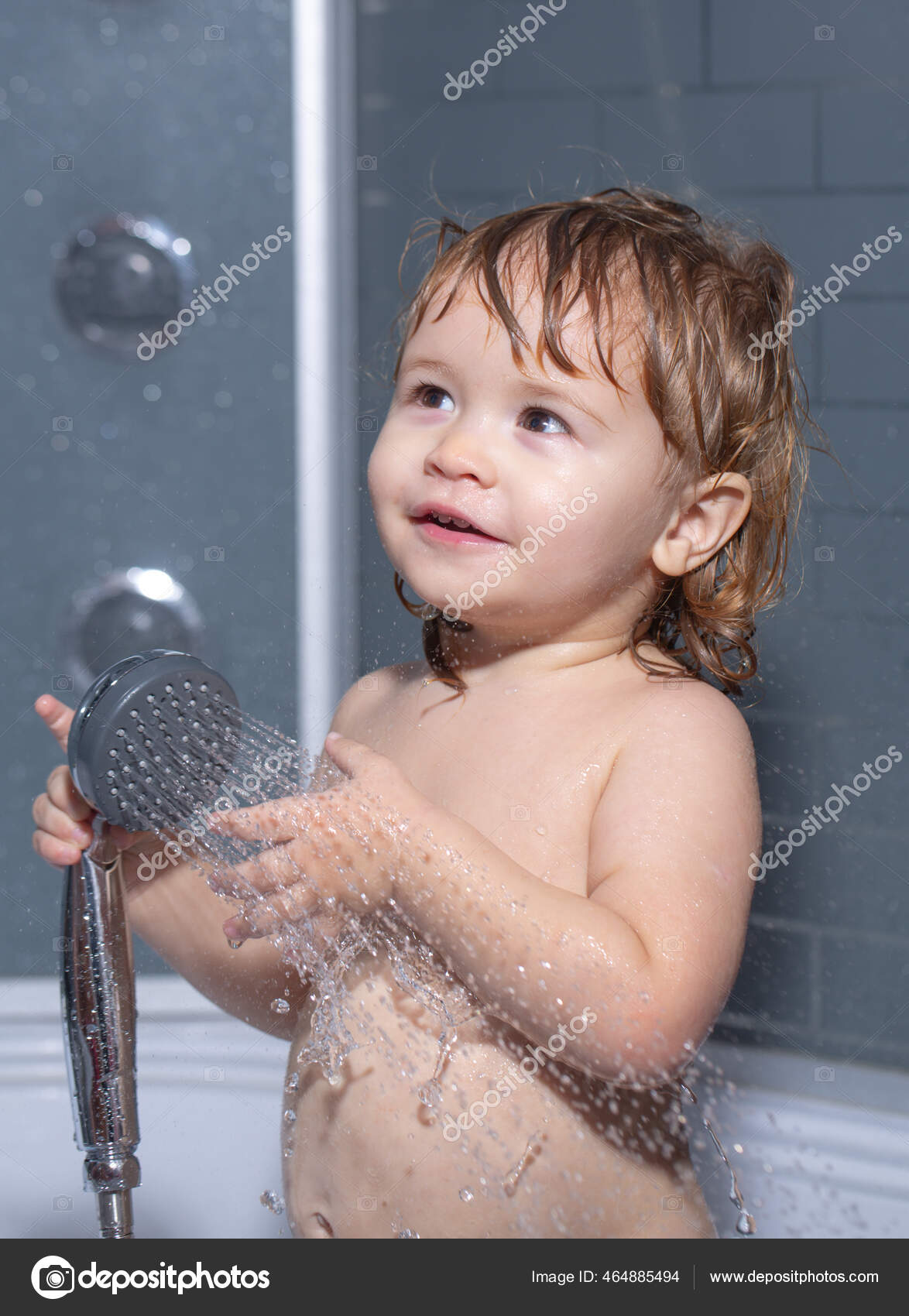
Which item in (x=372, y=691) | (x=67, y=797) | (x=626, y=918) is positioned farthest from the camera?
(x=372, y=691)

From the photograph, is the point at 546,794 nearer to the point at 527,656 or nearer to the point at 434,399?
the point at 527,656

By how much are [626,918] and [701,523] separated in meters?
0.22

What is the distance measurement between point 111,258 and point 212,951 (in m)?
0.58

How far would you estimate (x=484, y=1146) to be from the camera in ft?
2.09

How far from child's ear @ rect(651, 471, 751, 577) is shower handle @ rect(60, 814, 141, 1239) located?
325 mm

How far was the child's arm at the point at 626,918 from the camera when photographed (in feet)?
1.89

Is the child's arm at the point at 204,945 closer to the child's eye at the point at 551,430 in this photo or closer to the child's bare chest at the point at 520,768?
the child's bare chest at the point at 520,768

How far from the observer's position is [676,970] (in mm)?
577

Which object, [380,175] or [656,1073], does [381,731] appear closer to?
[656,1073]

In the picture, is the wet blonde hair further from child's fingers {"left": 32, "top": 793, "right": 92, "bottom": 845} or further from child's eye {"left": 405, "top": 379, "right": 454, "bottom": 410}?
child's fingers {"left": 32, "top": 793, "right": 92, "bottom": 845}
